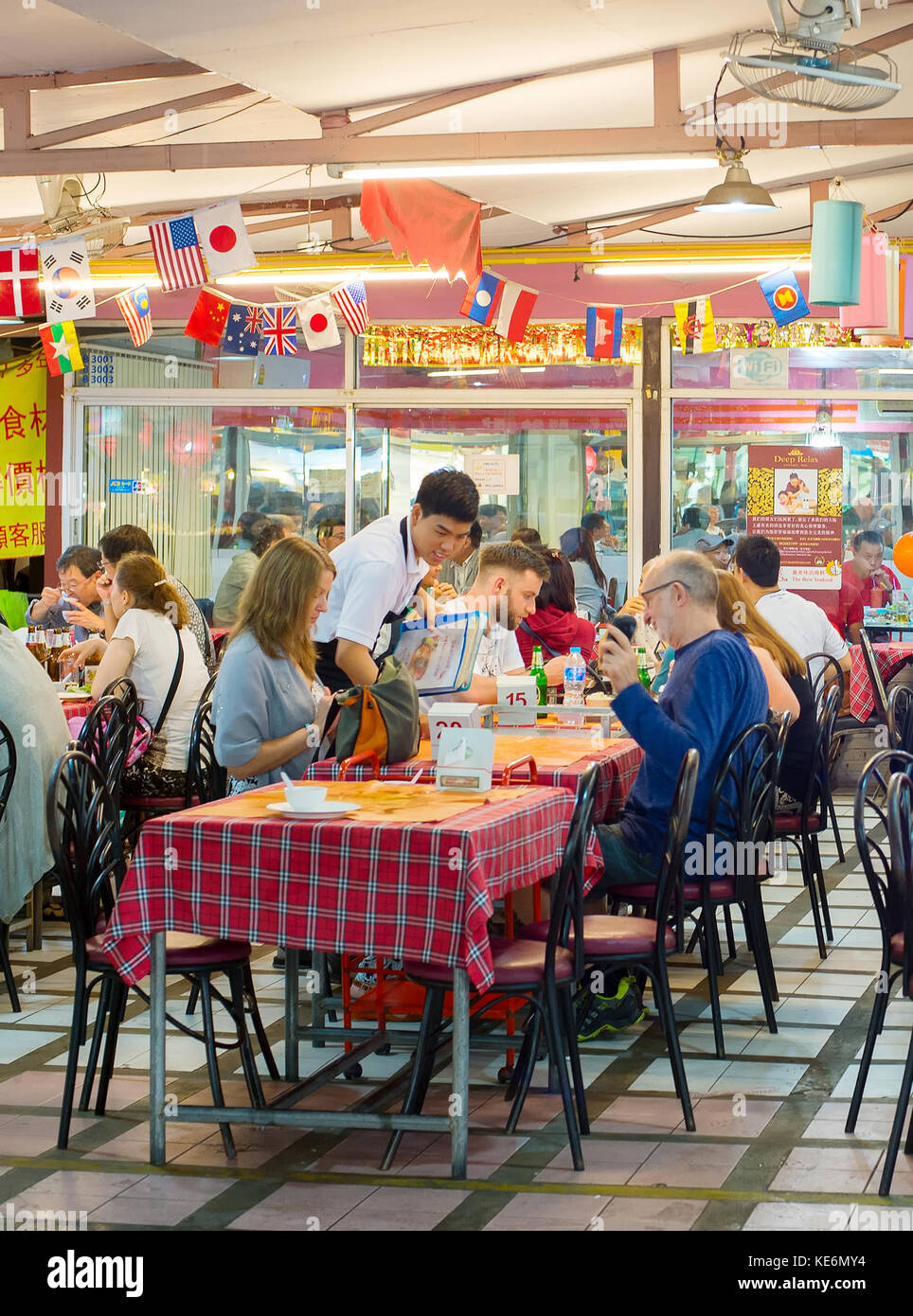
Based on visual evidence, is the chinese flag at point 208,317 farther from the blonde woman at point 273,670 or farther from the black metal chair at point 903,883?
the black metal chair at point 903,883

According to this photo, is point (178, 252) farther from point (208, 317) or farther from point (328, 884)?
point (328, 884)

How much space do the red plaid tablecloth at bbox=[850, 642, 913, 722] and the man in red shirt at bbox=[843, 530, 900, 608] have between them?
2.12 m

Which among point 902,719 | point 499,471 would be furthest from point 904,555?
point 902,719

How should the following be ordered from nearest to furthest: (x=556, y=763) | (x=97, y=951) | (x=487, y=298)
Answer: (x=97, y=951) < (x=556, y=763) < (x=487, y=298)

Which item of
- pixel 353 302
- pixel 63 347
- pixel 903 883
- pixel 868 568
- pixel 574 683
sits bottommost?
pixel 903 883

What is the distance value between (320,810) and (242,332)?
292 inches

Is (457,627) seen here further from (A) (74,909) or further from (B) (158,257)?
(B) (158,257)

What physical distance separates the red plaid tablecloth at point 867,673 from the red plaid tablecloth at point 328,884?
17.3 ft

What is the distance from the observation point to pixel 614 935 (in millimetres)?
3916

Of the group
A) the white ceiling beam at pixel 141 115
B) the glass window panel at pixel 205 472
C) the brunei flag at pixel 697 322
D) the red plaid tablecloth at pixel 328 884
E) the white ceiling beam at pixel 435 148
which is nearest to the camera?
the red plaid tablecloth at pixel 328 884

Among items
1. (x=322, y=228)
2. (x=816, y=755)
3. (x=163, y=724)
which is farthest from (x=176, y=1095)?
(x=322, y=228)

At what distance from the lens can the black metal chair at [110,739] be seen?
5000 mm

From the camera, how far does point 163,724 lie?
20.6ft

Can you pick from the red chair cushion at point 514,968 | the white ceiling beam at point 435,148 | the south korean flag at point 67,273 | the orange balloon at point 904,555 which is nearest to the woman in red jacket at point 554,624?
the white ceiling beam at point 435,148
